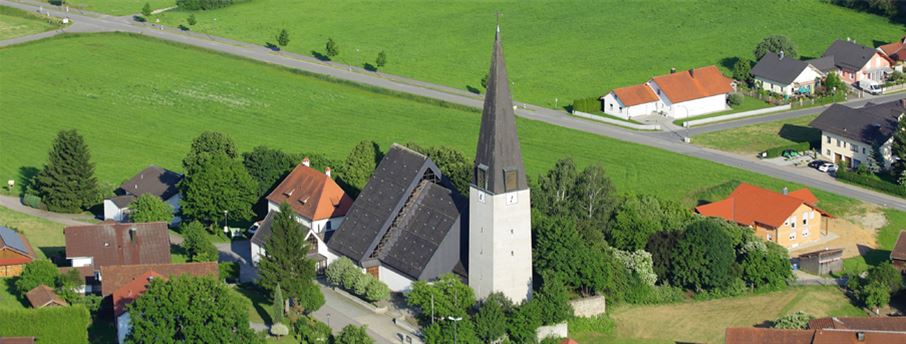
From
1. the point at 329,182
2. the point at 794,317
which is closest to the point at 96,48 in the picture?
the point at 329,182

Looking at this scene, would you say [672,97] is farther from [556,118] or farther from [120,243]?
[120,243]

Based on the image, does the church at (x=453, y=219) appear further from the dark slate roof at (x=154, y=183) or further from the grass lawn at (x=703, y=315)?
the dark slate roof at (x=154, y=183)

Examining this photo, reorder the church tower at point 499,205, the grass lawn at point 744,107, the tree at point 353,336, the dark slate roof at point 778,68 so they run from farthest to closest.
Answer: the dark slate roof at point 778,68
the grass lawn at point 744,107
the church tower at point 499,205
the tree at point 353,336

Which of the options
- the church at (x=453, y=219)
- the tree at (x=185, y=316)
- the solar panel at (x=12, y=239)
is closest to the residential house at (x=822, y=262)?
the church at (x=453, y=219)

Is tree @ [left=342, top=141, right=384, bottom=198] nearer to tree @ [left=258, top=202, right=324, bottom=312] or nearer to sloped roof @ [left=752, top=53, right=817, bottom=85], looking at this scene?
tree @ [left=258, top=202, right=324, bottom=312]

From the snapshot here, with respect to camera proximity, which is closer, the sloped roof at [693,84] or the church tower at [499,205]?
the church tower at [499,205]

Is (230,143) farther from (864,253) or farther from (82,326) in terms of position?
(864,253)

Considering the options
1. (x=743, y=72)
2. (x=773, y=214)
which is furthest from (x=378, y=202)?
(x=743, y=72)

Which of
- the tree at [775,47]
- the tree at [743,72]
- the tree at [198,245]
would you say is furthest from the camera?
the tree at [775,47]
